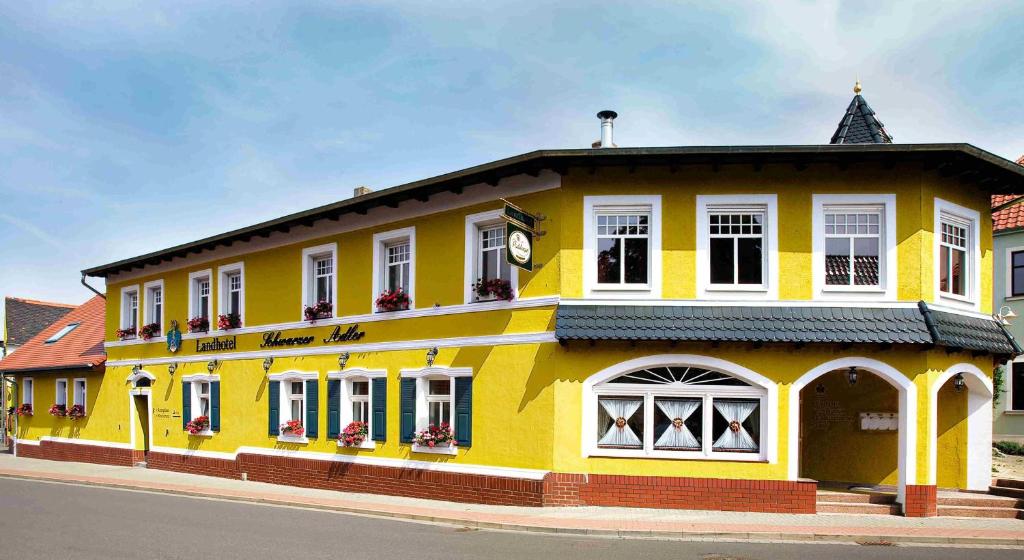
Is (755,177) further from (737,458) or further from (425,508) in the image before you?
(425,508)

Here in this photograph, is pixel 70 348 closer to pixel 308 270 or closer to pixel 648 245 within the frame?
pixel 308 270

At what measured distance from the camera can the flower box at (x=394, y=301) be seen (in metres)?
18.9

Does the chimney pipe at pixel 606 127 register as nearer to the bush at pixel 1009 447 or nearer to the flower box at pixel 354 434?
the flower box at pixel 354 434

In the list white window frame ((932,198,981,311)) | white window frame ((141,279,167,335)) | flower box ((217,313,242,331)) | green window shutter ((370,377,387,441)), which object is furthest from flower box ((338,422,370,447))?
white window frame ((932,198,981,311))

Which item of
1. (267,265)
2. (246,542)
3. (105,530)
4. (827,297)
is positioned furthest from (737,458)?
(267,265)

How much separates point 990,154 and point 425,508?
11.9 m

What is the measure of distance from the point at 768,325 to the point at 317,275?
1141 cm

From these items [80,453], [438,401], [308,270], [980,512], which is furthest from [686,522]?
[80,453]

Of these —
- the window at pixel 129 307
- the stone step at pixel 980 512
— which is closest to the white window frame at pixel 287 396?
the window at pixel 129 307

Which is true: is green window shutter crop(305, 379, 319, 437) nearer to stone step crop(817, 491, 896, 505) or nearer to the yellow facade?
the yellow facade

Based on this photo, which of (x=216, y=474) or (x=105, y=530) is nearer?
(x=105, y=530)

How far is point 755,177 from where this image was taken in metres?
15.5

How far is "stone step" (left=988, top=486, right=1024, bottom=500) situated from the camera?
15492 millimetres

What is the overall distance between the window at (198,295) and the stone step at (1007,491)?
20.3m
